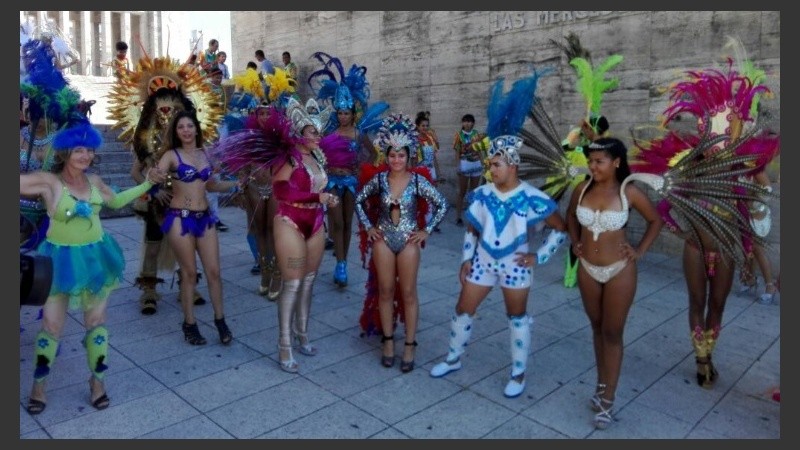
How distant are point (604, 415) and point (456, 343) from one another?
1.11 m

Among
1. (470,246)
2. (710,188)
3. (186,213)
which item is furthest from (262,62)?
(710,188)

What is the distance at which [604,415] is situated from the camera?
3602 millimetres

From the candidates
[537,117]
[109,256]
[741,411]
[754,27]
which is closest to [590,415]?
[741,411]

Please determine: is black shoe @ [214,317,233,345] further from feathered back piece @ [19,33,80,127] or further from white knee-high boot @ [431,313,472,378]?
feathered back piece @ [19,33,80,127]

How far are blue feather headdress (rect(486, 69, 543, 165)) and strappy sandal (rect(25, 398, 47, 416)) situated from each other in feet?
10.5

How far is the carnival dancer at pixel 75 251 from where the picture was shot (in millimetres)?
3506

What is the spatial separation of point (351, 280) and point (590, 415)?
3566mm

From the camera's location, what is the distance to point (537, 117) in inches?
160

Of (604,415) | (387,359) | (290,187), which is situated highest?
(290,187)

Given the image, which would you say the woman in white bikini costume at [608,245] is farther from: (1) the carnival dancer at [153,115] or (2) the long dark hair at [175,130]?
(1) the carnival dancer at [153,115]

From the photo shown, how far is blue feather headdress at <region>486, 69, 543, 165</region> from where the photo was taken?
12.6 ft

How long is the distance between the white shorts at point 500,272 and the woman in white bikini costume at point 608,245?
0.36 meters

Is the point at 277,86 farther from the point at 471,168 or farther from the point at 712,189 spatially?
the point at 712,189

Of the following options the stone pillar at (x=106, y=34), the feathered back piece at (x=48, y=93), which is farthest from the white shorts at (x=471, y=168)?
the stone pillar at (x=106, y=34)
